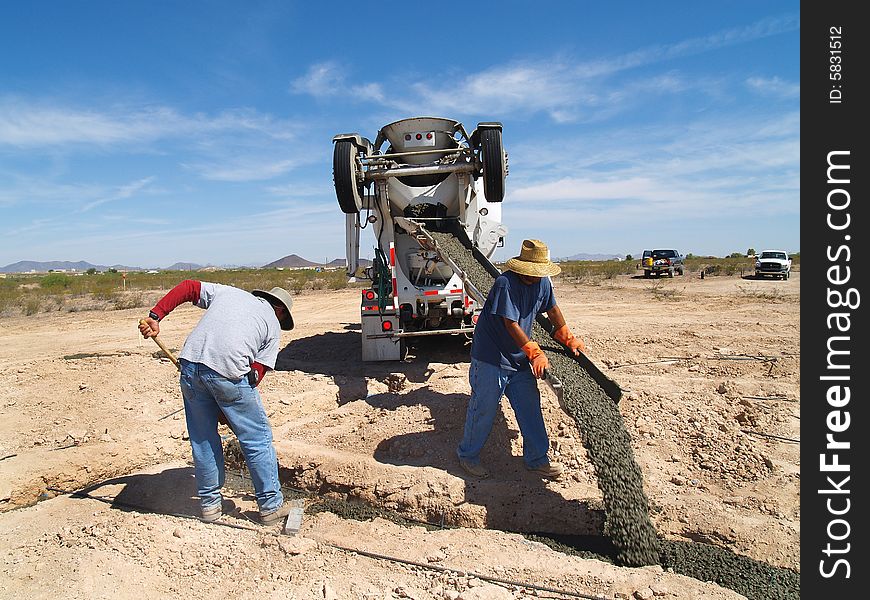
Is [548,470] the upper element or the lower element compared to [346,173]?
lower

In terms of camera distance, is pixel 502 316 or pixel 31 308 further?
pixel 31 308

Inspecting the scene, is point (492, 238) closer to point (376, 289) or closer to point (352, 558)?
point (376, 289)

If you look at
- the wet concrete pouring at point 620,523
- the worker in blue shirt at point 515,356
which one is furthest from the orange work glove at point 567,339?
the wet concrete pouring at point 620,523

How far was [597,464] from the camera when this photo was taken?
323cm

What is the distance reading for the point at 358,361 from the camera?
7605 millimetres

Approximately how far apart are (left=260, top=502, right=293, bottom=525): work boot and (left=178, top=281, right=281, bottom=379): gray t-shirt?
0.93 meters

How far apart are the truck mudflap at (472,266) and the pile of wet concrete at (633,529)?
63 cm

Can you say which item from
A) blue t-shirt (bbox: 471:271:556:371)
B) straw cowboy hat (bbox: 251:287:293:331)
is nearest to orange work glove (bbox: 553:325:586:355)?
blue t-shirt (bbox: 471:271:556:371)

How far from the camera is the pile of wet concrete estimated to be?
9.25 ft

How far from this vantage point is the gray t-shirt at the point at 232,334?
311 centimetres

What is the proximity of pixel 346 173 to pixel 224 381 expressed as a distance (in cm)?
367

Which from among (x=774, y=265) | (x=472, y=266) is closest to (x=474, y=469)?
(x=472, y=266)

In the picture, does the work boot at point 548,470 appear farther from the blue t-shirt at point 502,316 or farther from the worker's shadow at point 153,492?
the worker's shadow at point 153,492

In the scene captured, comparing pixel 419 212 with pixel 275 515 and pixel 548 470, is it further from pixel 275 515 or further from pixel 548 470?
pixel 275 515
